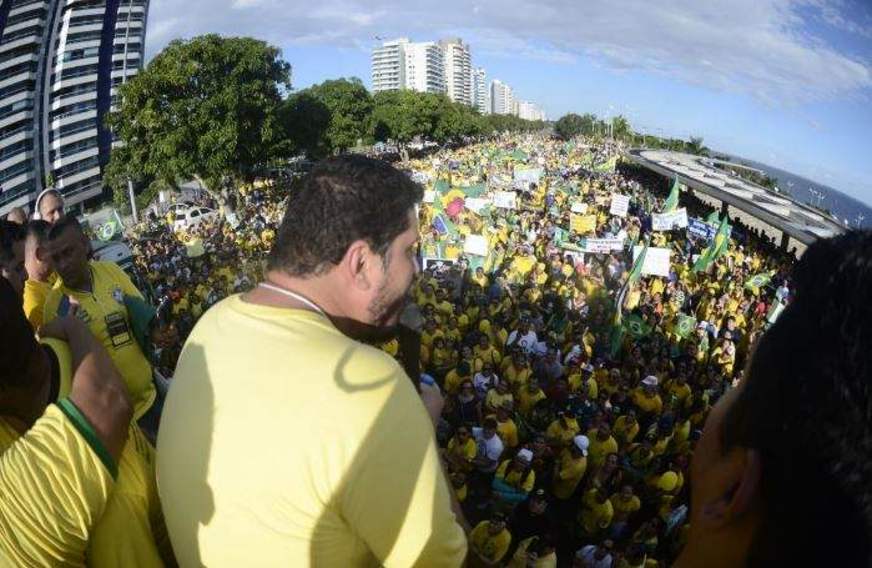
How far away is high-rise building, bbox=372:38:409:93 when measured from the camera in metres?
181

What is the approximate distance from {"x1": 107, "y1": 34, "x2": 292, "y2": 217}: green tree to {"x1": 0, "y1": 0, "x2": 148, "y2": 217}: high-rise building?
24.6 metres

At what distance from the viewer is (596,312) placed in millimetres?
11953

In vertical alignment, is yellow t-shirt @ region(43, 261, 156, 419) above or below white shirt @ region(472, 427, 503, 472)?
above

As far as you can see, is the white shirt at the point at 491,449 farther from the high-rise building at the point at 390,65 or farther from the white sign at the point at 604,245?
the high-rise building at the point at 390,65

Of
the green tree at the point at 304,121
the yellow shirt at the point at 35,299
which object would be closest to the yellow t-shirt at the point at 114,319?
the yellow shirt at the point at 35,299

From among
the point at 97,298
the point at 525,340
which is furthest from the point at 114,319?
the point at 525,340

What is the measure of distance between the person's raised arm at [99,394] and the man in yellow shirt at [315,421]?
3.7 inches

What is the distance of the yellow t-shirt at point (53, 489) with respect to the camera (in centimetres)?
114

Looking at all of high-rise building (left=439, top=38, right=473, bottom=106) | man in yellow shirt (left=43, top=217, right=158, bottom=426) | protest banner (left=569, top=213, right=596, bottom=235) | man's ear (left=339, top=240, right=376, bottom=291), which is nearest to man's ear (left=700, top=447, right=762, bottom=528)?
man's ear (left=339, top=240, right=376, bottom=291)

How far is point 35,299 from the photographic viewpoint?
3191 millimetres

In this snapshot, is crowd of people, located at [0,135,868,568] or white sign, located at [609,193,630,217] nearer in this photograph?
crowd of people, located at [0,135,868,568]

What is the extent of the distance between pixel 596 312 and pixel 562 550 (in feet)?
21.2

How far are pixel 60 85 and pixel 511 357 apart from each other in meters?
59.3

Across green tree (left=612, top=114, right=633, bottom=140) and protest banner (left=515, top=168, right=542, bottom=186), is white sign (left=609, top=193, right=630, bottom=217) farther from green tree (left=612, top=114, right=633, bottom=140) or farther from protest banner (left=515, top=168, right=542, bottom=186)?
green tree (left=612, top=114, right=633, bottom=140)
